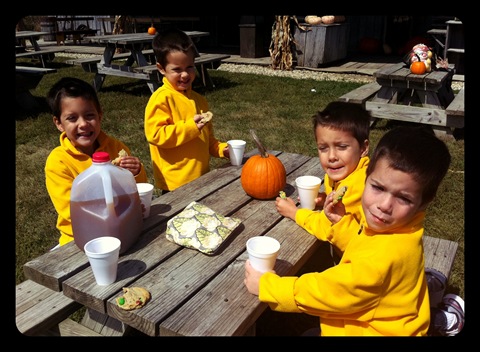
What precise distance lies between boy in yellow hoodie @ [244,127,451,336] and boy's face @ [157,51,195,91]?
6.11ft

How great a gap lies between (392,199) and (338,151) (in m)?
0.79

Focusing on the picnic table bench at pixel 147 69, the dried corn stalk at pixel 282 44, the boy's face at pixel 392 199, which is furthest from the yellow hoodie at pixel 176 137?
the dried corn stalk at pixel 282 44

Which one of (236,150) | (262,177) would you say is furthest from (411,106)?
(262,177)

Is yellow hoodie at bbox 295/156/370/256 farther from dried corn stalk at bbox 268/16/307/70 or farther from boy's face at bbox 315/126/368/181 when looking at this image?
dried corn stalk at bbox 268/16/307/70

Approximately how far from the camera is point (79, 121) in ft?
8.29

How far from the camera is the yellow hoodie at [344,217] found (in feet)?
6.89

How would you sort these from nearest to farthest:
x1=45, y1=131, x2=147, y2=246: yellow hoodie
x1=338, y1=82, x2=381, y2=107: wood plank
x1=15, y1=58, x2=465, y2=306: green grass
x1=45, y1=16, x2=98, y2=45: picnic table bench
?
1. x1=45, y1=131, x2=147, y2=246: yellow hoodie
2. x1=15, y1=58, x2=465, y2=306: green grass
3. x1=338, y1=82, x2=381, y2=107: wood plank
4. x1=45, y1=16, x2=98, y2=45: picnic table bench

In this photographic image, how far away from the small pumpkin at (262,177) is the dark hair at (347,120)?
389mm

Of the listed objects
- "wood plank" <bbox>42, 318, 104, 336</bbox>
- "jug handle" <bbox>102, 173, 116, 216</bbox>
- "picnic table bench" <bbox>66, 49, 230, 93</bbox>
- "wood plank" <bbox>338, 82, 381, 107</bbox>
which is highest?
"jug handle" <bbox>102, 173, 116, 216</bbox>

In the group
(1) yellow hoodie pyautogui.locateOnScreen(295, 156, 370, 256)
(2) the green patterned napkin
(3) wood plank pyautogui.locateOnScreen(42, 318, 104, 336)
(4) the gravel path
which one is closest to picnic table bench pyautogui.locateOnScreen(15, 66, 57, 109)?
(4) the gravel path

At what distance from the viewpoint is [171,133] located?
2.98m

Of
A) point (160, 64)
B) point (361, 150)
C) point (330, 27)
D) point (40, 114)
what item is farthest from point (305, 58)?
point (361, 150)

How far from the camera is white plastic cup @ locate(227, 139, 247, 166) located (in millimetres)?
→ 3074

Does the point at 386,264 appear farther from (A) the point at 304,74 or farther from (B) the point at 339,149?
(A) the point at 304,74
